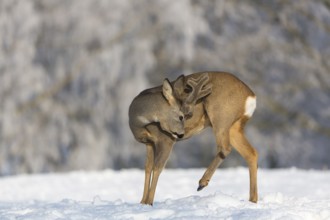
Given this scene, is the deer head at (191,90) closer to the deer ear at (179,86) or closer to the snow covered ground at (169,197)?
the deer ear at (179,86)

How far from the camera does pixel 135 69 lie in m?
19.6

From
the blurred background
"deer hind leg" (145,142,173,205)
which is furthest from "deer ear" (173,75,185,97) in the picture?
the blurred background

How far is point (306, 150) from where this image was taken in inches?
829

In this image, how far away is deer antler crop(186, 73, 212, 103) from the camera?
25.4ft

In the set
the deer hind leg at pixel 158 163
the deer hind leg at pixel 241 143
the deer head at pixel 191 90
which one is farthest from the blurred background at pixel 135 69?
the deer hind leg at pixel 158 163

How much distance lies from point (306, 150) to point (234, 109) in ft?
44.4

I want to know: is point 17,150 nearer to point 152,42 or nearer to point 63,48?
point 63,48

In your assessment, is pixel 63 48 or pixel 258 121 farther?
pixel 258 121

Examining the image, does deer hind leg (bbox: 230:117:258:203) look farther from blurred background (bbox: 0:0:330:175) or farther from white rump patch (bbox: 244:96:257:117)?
blurred background (bbox: 0:0:330:175)

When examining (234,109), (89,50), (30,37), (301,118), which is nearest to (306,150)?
(301,118)

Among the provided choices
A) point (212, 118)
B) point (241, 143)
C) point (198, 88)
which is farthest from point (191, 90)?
point (241, 143)

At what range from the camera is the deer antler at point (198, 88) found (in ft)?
25.4

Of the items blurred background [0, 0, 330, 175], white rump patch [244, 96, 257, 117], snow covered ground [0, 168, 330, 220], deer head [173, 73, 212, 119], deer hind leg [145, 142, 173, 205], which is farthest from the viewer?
blurred background [0, 0, 330, 175]

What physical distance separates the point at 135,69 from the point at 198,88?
11886mm
